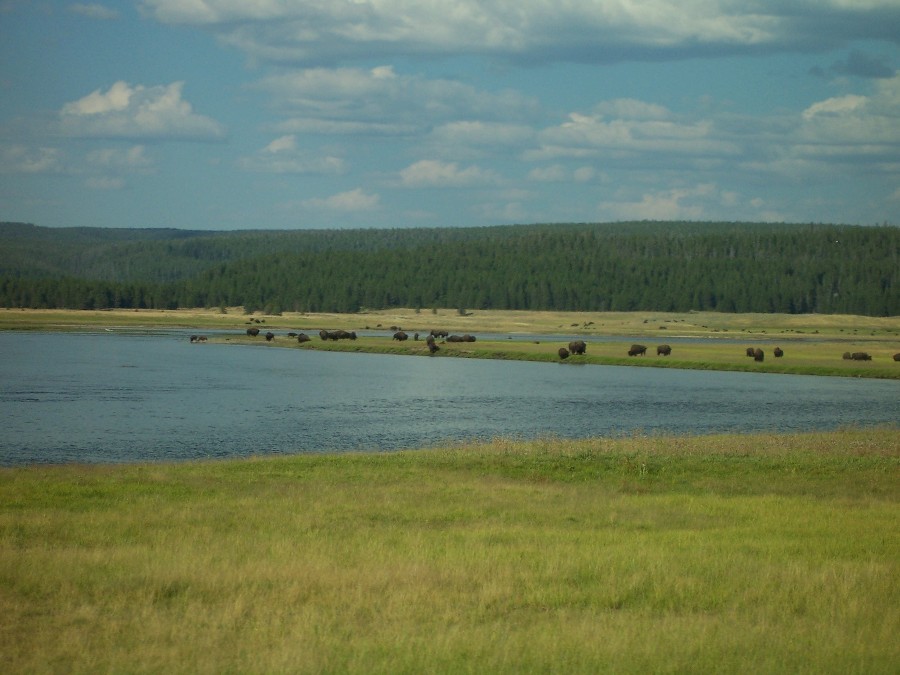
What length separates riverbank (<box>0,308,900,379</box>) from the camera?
75.1m

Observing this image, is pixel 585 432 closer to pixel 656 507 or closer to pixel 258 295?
pixel 656 507

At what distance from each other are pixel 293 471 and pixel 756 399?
108 feet

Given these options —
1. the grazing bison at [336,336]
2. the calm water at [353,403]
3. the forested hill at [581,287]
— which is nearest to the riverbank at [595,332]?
the grazing bison at [336,336]

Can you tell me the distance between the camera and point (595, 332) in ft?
419

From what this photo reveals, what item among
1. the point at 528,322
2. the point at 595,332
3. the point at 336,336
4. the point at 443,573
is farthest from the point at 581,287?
the point at 443,573

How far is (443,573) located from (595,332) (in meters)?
116

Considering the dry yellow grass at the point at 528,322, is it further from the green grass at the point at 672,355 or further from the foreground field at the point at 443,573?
the foreground field at the point at 443,573

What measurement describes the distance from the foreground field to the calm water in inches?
384

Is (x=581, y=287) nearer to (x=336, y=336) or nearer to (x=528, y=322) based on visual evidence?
(x=528, y=322)

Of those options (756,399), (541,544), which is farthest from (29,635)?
(756,399)

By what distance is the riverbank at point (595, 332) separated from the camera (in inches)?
2955

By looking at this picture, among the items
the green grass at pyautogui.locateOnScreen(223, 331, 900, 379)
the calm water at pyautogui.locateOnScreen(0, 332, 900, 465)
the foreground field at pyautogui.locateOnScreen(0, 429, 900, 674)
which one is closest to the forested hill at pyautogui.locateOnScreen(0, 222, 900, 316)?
the green grass at pyautogui.locateOnScreen(223, 331, 900, 379)

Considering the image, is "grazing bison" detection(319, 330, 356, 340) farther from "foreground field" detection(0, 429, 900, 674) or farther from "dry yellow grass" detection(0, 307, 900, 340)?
"foreground field" detection(0, 429, 900, 674)

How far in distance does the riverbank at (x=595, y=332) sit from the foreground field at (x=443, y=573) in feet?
167
